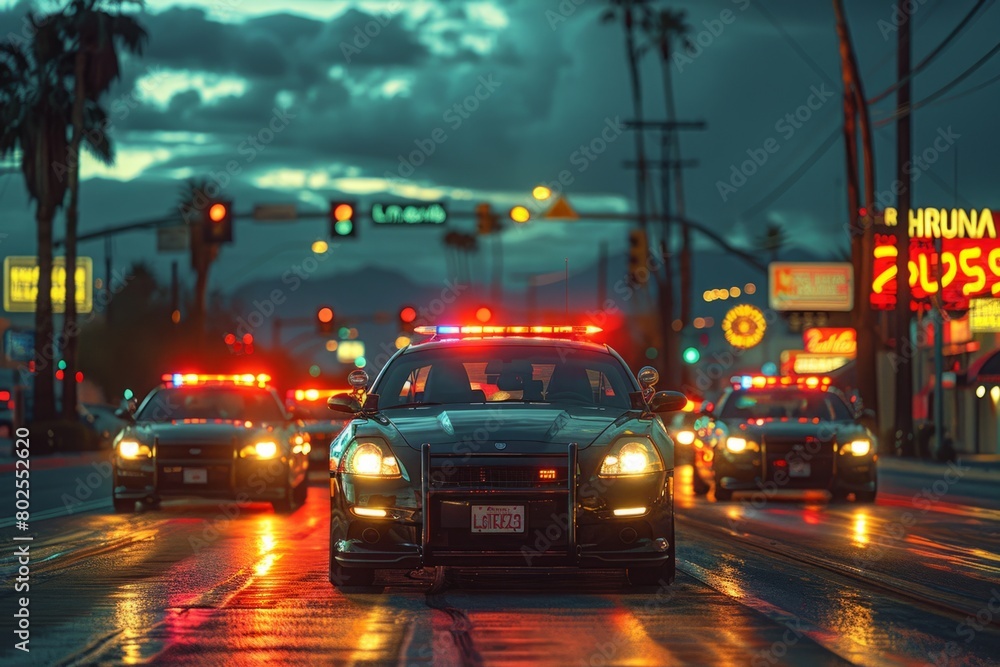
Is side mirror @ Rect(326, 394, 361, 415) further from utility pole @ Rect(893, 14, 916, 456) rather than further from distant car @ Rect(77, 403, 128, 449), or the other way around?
distant car @ Rect(77, 403, 128, 449)

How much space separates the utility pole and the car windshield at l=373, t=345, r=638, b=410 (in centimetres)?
2920

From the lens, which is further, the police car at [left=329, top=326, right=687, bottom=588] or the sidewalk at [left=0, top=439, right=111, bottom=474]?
the sidewalk at [left=0, top=439, right=111, bottom=474]

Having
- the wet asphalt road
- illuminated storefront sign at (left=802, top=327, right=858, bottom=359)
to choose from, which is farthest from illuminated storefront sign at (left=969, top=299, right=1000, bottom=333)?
the wet asphalt road

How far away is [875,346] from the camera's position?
41.2m

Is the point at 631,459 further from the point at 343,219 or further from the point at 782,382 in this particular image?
the point at 343,219

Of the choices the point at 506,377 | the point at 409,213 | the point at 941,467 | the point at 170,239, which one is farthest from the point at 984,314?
the point at 506,377

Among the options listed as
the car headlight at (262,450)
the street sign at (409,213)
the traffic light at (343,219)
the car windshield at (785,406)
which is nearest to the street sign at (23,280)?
the street sign at (409,213)

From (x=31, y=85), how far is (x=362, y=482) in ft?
129

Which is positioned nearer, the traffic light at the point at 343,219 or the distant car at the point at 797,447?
the distant car at the point at 797,447

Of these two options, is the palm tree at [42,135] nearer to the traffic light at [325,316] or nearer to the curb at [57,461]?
the curb at [57,461]

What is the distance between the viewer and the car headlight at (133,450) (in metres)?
19.8

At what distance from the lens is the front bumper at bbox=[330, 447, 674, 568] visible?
1037 centimetres

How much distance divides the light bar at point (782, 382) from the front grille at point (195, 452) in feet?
26.5

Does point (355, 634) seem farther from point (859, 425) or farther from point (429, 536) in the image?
point (859, 425)
